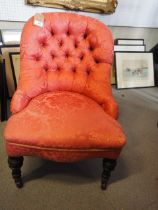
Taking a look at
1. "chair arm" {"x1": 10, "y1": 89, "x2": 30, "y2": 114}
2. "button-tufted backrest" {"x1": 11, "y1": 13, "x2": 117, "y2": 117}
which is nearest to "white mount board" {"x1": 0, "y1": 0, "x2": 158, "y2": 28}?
"button-tufted backrest" {"x1": 11, "y1": 13, "x2": 117, "y2": 117}

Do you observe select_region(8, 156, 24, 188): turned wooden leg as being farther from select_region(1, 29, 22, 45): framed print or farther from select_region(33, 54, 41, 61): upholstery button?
select_region(1, 29, 22, 45): framed print

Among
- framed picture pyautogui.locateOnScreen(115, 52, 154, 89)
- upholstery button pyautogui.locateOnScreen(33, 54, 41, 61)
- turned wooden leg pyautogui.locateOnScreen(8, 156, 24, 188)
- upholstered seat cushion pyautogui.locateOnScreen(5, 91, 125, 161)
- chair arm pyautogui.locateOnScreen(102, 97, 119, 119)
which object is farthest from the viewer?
framed picture pyautogui.locateOnScreen(115, 52, 154, 89)

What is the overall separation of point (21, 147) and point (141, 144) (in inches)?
42.1

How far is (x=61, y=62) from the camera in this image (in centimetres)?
134

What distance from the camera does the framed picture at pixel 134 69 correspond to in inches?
105

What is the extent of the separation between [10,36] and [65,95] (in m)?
1.34

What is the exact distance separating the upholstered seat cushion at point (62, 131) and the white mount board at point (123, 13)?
1.43 metres

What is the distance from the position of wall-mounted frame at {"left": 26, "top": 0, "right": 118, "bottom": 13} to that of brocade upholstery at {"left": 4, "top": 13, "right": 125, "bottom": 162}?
0.95 metres

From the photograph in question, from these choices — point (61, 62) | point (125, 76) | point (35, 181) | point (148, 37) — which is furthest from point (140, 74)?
point (35, 181)

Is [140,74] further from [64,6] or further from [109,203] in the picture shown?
A: [109,203]

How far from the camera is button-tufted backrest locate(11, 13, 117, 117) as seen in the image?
1221 mm

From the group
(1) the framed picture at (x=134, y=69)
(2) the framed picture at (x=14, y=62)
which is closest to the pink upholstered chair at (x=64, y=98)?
(2) the framed picture at (x=14, y=62)

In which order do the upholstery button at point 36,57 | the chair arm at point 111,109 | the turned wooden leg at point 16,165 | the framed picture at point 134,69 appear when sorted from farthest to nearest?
1. the framed picture at point 134,69
2. the upholstery button at point 36,57
3. the chair arm at point 111,109
4. the turned wooden leg at point 16,165

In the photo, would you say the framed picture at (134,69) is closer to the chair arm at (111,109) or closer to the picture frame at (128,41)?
the picture frame at (128,41)
